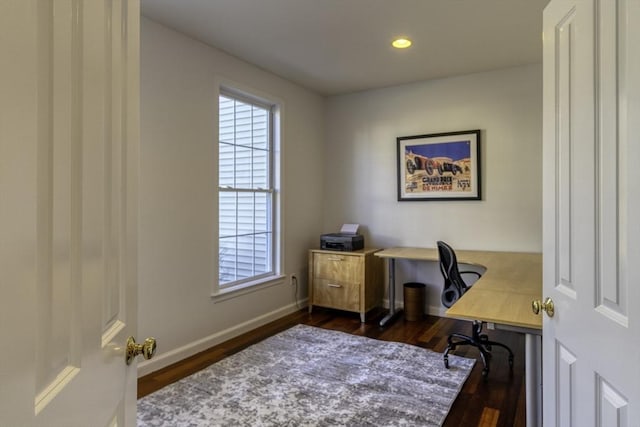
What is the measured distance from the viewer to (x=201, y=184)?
3.26m

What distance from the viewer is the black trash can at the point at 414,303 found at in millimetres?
4121

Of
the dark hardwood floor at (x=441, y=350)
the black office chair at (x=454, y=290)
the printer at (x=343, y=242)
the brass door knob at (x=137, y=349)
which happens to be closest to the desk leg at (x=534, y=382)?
the dark hardwood floor at (x=441, y=350)

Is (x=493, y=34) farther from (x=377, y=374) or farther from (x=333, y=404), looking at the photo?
(x=333, y=404)

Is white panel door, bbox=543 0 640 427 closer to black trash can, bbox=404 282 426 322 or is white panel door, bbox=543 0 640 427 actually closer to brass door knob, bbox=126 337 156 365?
brass door knob, bbox=126 337 156 365

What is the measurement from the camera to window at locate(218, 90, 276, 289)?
3.61 metres

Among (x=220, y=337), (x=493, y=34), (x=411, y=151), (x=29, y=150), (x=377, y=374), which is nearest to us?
(x=29, y=150)

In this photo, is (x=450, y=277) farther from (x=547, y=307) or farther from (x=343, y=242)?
(x=547, y=307)

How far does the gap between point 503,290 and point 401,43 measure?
218cm

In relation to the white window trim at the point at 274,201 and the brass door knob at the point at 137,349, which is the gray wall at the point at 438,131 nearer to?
the white window trim at the point at 274,201

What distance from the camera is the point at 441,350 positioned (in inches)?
128

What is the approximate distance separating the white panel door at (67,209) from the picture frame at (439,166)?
374 centimetres

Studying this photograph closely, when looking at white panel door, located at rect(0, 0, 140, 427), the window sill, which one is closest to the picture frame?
the window sill

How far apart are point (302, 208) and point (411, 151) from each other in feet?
4.69

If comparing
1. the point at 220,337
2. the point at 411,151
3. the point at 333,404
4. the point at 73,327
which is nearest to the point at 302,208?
the point at 411,151
